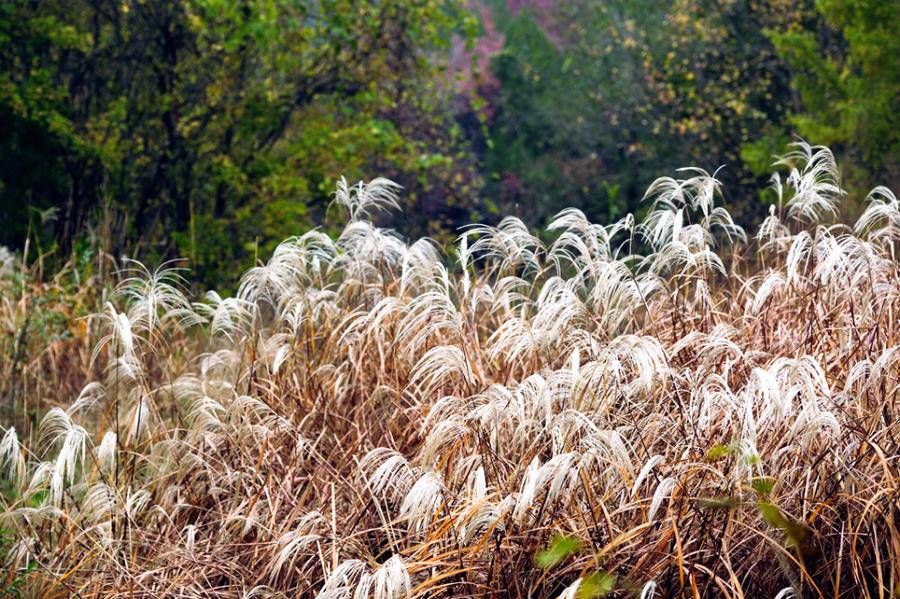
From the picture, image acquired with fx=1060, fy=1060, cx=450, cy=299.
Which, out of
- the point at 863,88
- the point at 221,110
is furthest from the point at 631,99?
the point at 221,110

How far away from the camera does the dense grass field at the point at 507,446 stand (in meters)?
3.25

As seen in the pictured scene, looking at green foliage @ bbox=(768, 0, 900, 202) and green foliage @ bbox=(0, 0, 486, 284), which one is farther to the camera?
green foliage @ bbox=(768, 0, 900, 202)

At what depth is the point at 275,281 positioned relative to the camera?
15.3ft

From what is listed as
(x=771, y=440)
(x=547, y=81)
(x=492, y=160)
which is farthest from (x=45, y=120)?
(x=547, y=81)

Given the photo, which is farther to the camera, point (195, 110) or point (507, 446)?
point (195, 110)

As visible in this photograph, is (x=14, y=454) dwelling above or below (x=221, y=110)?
below

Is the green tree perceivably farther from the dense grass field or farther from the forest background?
the dense grass field

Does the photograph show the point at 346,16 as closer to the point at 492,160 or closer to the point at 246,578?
the point at 246,578

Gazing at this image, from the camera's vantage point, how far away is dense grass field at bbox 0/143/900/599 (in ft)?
10.7

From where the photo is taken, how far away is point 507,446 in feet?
12.7

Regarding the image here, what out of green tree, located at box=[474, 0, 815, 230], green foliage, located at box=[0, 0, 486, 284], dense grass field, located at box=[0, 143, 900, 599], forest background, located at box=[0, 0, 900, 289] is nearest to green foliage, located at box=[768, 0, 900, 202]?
forest background, located at box=[0, 0, 900, 289]

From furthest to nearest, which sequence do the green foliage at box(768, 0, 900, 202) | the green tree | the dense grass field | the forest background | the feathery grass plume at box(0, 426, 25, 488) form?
the green tree, the green foliage at box(768, 0, 900, 202), the forest background, the feathery grass plume at box(0, 426, 25, 488), the dense grass field

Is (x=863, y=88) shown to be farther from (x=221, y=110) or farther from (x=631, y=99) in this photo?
(x=631, y=99)

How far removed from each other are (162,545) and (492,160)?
2206cm
